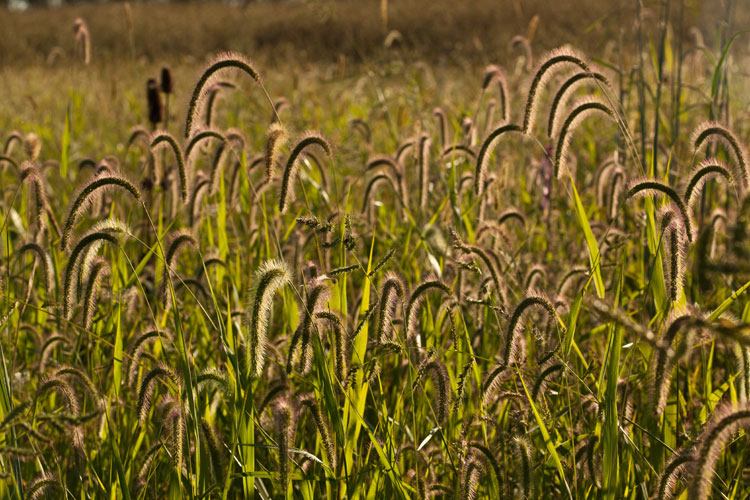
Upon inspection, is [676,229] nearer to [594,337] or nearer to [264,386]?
[594,337]

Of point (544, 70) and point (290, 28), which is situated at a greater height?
point (290, 28)

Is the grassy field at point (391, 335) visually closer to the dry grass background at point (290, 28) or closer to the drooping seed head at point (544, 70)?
the drooping seed head at point (544, 70)

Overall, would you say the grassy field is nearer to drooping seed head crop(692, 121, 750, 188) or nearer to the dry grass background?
drooping seed head crop(692, 121, 750, 188)

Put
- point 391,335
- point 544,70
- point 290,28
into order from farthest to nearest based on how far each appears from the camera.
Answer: point 290,28
point 391,335
point 544,70

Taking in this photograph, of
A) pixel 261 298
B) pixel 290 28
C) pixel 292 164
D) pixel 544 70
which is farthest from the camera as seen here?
pixel 290 28

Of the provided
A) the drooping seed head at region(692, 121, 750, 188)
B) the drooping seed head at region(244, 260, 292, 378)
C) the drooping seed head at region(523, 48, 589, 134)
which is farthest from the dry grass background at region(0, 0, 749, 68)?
the drooping seed head at region(244, 260, 292, 378)

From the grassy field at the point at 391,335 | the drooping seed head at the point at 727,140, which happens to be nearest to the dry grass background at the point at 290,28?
the grassy field at the point at 391,335

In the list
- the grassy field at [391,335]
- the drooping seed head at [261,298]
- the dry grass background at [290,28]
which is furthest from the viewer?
the dry grass background at [290,28]

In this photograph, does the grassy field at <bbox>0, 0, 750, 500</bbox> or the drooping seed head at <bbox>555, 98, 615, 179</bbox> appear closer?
the grassy field at <bbox>0, 0, 750, 500</bbox>

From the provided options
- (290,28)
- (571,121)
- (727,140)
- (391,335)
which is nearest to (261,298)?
(391,335)

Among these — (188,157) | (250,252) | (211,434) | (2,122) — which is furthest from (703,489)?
(2,122)

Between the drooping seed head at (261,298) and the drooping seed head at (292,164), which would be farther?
the drooping seed head at (292,164)

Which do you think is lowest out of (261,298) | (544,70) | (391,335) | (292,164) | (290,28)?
(391,335)

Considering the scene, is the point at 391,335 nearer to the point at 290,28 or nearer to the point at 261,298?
the point at 261,298
